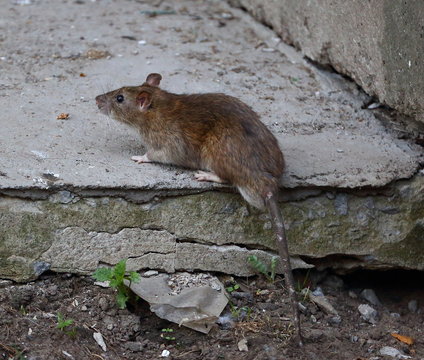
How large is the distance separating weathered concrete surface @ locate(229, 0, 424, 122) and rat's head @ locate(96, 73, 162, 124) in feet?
5.45

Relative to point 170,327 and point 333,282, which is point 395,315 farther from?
point 170,327

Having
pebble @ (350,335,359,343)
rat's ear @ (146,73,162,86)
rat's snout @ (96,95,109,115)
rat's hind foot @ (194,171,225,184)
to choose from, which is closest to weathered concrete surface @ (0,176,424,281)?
rat's hind foot @ (194,171,225,184)

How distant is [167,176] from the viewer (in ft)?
16.3

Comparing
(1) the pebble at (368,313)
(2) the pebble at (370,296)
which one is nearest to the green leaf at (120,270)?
(1) the pebble at (368,313)

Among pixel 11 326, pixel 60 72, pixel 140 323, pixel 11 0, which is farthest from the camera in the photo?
pixel 11 0

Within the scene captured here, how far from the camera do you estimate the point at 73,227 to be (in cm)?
477

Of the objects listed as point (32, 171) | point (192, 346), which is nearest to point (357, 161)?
point (192, 346)

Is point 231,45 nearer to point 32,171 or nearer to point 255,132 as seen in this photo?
point 255,132

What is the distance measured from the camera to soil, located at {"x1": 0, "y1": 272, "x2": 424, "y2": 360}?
14.4 feet

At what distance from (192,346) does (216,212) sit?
878 mm

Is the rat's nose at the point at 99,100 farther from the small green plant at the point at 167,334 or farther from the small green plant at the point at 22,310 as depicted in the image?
the small green plant at the point at 167,334

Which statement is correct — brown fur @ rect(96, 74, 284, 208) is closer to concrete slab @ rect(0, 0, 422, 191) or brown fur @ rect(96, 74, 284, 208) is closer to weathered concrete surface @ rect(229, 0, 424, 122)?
concrete slab @ rect(0, 0, 422, 191)

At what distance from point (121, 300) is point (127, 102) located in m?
1.46

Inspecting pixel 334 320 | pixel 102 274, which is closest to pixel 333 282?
pixel 334 320
